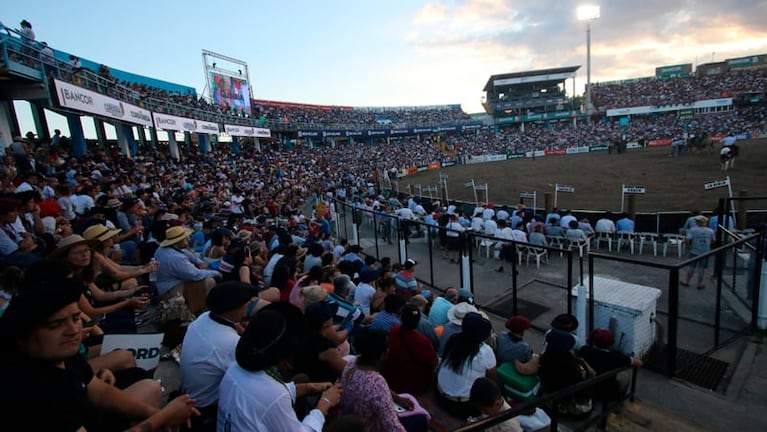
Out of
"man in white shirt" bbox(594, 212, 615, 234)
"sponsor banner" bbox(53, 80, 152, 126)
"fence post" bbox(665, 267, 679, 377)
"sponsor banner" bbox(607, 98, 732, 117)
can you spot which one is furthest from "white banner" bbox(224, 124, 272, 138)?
"sponsor banner" bbox(607, 98, 732, 117)

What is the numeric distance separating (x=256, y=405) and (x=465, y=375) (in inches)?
89.9

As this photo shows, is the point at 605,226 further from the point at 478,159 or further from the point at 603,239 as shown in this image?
the point at 478,159

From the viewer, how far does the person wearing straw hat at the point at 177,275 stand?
5.49 meters

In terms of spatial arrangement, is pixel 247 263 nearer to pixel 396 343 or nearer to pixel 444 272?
pixel 396 343

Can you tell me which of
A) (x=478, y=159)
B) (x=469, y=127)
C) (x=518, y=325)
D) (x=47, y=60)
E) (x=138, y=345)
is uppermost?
(x=47, y=60)

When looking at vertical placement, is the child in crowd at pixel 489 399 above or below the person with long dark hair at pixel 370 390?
below

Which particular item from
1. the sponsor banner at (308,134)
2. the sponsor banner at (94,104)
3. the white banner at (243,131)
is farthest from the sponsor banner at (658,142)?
the sponsor banner at (94,104)

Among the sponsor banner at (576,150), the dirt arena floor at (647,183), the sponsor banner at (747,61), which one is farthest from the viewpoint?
the sponsor banner at (747,61)

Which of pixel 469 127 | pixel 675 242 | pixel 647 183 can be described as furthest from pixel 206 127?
pixel 469 127

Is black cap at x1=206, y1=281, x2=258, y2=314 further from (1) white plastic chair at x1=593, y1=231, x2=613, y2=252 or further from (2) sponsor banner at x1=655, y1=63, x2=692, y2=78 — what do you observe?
(2) sponsor banner at x1=655, y1=63, x2=692, y2=78

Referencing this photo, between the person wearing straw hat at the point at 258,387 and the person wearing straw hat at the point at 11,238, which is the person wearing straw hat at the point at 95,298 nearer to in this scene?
the person wearing straw hat at the point at 11,238

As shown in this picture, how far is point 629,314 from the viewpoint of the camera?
565cm

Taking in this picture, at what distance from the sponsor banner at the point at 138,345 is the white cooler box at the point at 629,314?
5901 mm

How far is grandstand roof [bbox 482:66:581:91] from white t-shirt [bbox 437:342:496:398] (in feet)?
283
